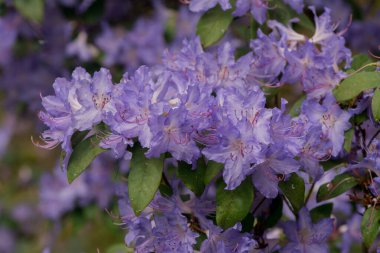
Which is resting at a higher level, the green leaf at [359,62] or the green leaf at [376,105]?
the green leaf at [376,105]

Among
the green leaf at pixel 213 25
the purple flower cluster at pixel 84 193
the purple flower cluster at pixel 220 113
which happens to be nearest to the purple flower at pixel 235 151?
the purple flower cluster at pixel 220 113

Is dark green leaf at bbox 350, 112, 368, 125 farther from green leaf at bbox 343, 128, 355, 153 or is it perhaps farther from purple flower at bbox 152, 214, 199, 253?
purple flower at bbox 152, 214, 199, 253

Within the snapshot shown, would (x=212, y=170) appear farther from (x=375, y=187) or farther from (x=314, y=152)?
(x=375, y=187)

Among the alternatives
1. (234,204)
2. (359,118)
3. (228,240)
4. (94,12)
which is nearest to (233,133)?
(234,204)

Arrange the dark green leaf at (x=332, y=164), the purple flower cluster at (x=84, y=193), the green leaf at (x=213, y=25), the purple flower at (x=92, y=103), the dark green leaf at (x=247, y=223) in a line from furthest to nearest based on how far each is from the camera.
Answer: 1. the purple flower cluster at (x=84, y=193)
2. the green leaf at (x=213, y=25)
3. the dark green leaf at (x=332, y=164)
4. the dark green leaf at (x=247, y=223)
5. the purple flower at (x=92, y=103)

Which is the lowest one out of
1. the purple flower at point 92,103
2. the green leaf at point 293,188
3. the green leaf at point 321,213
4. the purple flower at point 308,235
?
the green leaf at point 321,213

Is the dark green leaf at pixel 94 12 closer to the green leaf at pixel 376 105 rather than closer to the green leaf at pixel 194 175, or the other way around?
the green leaf at pixel 194 175

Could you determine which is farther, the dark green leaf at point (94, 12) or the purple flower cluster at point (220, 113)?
the dark green leaf at point (94, 12)

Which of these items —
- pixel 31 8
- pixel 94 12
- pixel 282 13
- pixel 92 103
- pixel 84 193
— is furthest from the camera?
pixel 84 193
